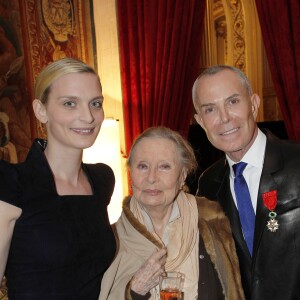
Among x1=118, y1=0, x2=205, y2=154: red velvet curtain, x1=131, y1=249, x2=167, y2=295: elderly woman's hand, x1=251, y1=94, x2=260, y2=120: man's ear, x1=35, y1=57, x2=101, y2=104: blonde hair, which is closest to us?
x1=35, y1=57, x2=101, y2=104: blonde hair

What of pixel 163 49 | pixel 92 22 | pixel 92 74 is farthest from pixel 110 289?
pixel 92 22

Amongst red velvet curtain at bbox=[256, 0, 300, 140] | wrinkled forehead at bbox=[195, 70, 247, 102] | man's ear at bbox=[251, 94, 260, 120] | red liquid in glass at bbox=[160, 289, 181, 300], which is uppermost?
red velvet curtain at bbox=[256, 0, 300, 140]

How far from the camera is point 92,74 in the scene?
1681 millimetres

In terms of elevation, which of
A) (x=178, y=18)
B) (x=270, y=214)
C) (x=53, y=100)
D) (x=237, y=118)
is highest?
(x=178, y=18)

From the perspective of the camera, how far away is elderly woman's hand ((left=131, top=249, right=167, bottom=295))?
5.96 ft

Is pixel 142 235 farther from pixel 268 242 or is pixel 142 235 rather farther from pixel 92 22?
pixel 92 22

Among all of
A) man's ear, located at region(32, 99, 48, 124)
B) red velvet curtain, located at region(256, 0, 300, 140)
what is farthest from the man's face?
red velvet curtain, located at region(256, 0, 300, 140)

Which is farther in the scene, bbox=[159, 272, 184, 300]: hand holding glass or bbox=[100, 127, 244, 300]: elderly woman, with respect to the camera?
bbox=[100, 127, 244, 300]: elderly woman

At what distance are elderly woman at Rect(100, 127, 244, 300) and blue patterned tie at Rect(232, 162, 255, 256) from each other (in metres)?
0.10

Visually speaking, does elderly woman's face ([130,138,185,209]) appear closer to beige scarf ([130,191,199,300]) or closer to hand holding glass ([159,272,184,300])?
beige scarf ([130,191,199,300])

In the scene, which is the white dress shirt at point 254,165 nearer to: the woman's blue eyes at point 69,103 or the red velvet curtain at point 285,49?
the woman's blue eyes at point 69,103

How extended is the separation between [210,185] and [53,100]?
1.23m

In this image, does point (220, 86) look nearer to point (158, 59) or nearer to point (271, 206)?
point (271, 206)

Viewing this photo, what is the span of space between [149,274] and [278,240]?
2.34 feet
